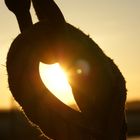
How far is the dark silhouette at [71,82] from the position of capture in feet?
19.0

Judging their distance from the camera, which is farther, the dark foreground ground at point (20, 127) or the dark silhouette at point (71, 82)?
the dark foreground ground at point (20, 127)

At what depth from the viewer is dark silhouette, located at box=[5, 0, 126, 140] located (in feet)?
19.0

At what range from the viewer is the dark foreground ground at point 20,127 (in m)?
45.3

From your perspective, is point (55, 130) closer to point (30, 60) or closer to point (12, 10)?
point (30, 60)

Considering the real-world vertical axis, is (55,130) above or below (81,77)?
below

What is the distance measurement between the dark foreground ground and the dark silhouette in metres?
16.3

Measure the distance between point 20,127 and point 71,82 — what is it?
48655mm

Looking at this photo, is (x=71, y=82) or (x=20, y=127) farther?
(x=20, y=127)

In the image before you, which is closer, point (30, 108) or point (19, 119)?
point (30, 108)

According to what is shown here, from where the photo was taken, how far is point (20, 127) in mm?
54562

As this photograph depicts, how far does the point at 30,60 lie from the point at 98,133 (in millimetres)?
925

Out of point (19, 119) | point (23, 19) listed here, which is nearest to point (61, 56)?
point (23, 19)

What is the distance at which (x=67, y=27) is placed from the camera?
19.7 feet

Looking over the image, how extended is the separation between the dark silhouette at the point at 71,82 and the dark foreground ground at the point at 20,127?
16331mm
